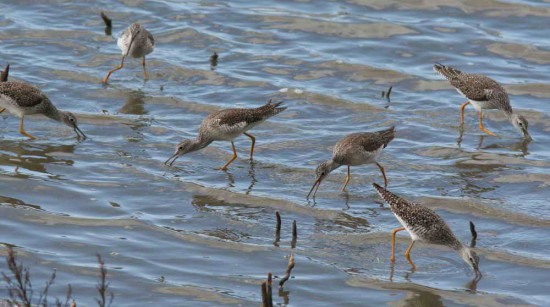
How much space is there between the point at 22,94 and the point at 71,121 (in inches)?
30.0

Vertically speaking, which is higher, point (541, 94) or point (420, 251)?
point (541, 94)

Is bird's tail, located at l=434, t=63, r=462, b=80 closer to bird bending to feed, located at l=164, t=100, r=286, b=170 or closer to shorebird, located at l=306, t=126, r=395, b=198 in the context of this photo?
shorebird, located at l=306, t=126, r=395, b=198

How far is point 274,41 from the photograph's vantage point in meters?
16.9

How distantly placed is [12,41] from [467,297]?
36.1 ft

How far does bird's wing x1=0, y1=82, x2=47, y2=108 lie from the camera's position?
12.5 m

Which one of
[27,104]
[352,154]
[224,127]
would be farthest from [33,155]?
[352,154]

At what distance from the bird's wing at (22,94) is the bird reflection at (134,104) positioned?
1.49 m

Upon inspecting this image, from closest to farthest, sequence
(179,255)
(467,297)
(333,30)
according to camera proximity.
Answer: (467,297) < (179,255) < (333,30)

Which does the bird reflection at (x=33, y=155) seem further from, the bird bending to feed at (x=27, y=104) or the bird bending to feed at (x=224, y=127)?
the bird bending to feed at (x=224, y=127)

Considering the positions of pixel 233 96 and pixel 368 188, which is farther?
pixel 233 96

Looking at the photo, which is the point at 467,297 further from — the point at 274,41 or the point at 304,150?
→ the point at 274,41

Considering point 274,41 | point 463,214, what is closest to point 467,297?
point 463,214

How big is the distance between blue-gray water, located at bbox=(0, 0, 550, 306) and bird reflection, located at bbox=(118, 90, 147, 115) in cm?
12

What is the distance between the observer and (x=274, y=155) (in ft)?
40.5
